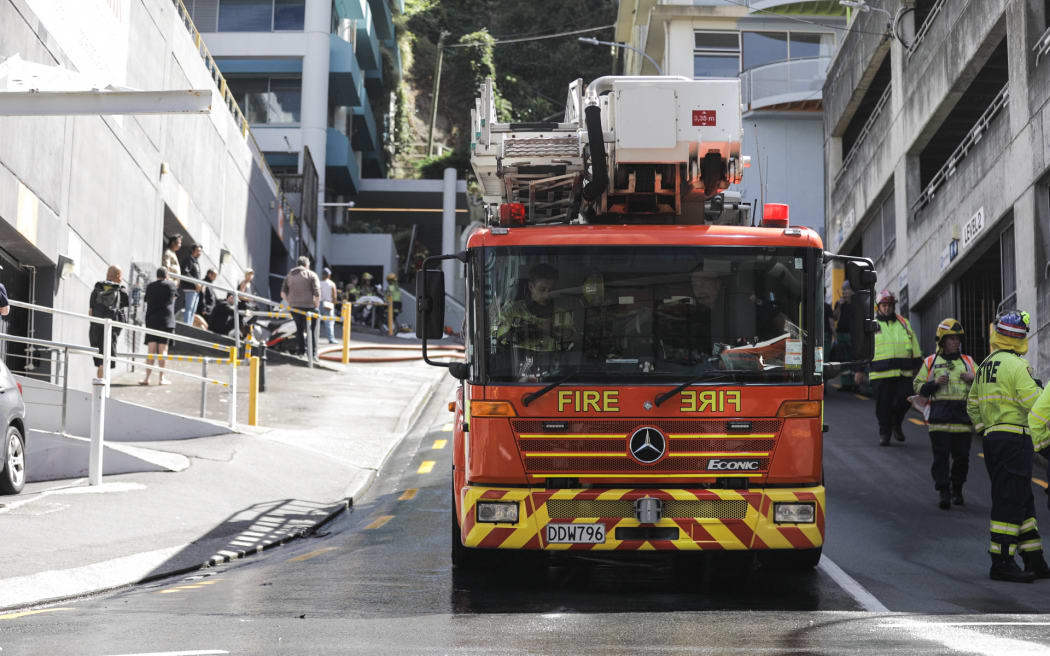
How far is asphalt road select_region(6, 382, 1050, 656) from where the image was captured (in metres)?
6.21

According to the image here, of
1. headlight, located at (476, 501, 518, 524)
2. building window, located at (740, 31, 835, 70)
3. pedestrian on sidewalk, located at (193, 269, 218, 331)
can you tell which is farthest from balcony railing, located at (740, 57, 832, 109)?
headlight, located at (476, 501, 518, 524)

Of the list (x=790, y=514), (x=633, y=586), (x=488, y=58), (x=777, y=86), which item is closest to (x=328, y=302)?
(x=777, y=86)

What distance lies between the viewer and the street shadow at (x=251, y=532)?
10352 mm

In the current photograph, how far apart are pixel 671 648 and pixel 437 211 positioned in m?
53.6

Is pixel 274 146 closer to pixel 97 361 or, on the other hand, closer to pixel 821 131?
pixel 821 131

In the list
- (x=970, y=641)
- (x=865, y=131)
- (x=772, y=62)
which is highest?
(x=772, y=62)

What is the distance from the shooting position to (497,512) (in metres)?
8.12

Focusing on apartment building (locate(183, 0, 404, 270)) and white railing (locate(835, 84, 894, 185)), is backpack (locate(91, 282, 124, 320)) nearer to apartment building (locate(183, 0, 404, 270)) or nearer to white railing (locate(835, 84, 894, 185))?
white railing (locate(835, 84, 894, 185))

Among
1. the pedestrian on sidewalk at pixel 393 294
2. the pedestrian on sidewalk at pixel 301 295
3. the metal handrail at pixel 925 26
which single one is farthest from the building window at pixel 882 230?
the pedestrian on sidewalk at pixel 301 295

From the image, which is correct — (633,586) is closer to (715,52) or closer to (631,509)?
(631,509)

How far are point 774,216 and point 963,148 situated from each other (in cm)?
1496

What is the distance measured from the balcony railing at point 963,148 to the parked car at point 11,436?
14.6m

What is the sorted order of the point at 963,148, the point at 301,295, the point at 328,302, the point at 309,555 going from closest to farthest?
the point at 309,555 → the point at 963,148 → the point at 301,295 → the point at 328,302

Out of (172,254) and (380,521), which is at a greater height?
(172,254)
